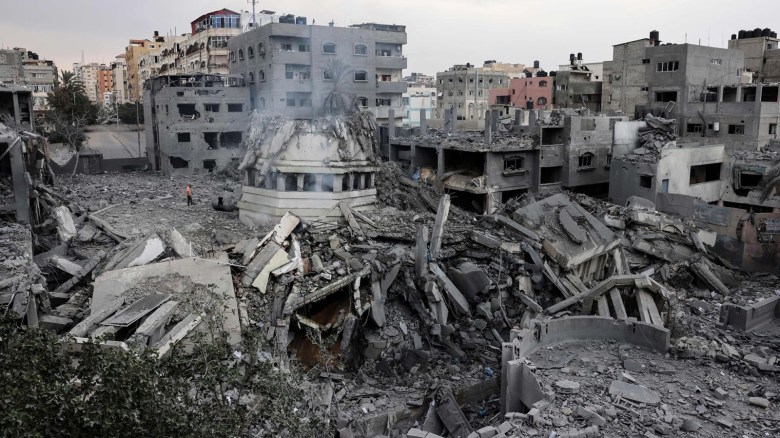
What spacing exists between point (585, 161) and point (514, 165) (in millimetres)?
4550

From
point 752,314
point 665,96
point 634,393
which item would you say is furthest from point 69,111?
point 634,393

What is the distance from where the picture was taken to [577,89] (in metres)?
49.7

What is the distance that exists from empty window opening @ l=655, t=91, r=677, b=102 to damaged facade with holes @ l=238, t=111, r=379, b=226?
1014 inches

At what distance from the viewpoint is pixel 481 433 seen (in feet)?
30.2

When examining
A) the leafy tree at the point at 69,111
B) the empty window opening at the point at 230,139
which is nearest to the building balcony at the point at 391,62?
the empty window opening at the point at 230,139

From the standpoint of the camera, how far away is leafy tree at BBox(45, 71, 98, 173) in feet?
133

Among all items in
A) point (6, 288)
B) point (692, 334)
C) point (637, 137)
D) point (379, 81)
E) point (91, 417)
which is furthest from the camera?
point (379, 81)

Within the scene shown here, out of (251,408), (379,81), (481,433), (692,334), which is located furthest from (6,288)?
(379,81)

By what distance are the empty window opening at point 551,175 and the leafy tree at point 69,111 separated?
28.5 m

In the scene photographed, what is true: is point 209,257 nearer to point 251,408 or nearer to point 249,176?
point 249,176

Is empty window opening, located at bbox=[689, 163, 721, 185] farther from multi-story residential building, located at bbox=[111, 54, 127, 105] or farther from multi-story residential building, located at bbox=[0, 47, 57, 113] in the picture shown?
multi-story residential building, located at bbox=[111, 54, 127, 105]

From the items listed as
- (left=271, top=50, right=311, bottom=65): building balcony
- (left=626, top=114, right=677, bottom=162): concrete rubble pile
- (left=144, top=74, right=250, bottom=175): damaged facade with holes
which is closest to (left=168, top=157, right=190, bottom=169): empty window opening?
(left=144, top=74, right=250, bottom=175): damaged facade with holes

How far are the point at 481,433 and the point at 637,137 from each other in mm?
26987

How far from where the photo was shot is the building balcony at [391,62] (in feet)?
140
